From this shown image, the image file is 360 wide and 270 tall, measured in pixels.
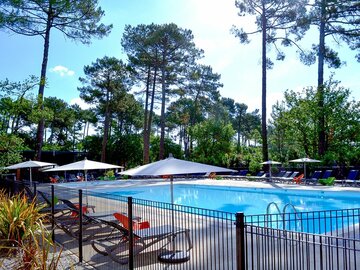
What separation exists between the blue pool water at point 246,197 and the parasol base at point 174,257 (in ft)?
28.3

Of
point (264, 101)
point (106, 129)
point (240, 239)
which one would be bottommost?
point (240, 239)

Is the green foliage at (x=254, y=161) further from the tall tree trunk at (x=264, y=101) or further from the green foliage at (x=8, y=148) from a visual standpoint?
the green foliage at (x=8, y=148)

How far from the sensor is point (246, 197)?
17828mm

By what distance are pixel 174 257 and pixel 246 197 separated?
1283 cm

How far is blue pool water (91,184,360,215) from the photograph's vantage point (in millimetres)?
14703

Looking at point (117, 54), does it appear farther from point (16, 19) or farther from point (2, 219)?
point (2, 219)

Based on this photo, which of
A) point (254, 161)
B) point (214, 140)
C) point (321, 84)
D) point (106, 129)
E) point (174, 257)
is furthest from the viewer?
point (106, 129)

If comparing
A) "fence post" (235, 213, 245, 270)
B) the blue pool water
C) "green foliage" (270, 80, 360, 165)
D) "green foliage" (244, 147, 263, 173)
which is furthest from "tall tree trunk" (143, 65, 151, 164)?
"fence post" (235, 213, 245, 270)

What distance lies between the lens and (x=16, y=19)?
20.1 metres

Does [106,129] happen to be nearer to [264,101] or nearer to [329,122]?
[264,101]

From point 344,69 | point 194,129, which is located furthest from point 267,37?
point 194,129

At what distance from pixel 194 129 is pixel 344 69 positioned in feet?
44.3

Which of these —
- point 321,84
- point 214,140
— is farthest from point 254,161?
point 321,84

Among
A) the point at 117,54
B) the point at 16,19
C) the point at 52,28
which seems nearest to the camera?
the point at 16,19
